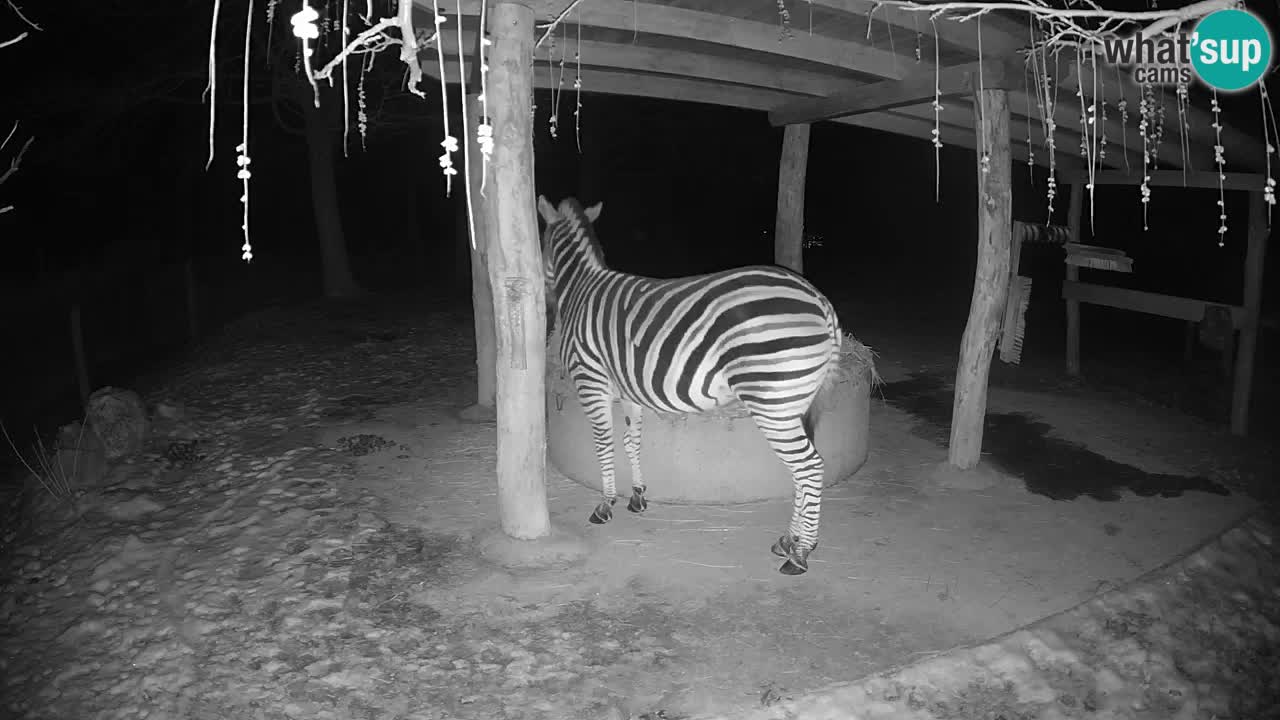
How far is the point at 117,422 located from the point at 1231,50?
7697mm

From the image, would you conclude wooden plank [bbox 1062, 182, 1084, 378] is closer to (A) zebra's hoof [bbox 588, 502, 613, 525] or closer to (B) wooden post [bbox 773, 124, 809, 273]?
(B) wooden post [bbox 773, 124, 809, 273]

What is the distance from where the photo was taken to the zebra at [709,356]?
174 inches

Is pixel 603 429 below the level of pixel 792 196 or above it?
below

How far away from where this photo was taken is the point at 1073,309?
9.07 metres

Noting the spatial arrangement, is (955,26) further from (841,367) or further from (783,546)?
(783,546)

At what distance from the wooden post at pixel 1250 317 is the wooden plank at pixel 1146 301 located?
10 centimetres

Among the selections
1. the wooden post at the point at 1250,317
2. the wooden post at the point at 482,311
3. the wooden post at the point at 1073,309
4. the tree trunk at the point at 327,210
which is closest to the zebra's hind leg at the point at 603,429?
the wooden post at the point at 482,311

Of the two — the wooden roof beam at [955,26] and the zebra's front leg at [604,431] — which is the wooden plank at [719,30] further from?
the zebra's front leg at [604,431]

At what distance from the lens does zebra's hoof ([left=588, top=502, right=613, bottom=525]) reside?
17.0 feet

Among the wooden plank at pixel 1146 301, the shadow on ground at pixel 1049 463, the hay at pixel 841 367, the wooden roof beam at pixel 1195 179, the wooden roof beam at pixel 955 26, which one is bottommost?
the shadow on ground at pixel 1049 463

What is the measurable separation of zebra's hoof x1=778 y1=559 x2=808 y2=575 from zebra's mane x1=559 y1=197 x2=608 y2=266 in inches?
92.7

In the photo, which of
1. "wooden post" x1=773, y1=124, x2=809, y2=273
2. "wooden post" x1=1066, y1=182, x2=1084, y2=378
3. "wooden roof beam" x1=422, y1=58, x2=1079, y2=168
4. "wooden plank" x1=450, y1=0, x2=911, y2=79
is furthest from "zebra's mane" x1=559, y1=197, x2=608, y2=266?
"wooden post" x1=1066, y1=182, x2=1084, y2=378

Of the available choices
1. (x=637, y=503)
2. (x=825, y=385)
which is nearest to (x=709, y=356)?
(x=825, y=385)

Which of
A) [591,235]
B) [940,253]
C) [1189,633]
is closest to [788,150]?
[591,235]
